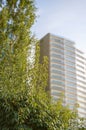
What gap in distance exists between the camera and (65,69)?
2454 inches

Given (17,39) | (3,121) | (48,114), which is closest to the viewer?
(3,121)

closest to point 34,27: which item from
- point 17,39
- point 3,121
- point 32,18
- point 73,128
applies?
point 32,18

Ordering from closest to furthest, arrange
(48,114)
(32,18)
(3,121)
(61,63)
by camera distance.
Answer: (3,121) < (48,114) < (32,18) < (61,63)

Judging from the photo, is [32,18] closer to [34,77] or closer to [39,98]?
[34,77]

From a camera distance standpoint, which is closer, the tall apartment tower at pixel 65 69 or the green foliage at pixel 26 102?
the green foliage at pixel 26 102

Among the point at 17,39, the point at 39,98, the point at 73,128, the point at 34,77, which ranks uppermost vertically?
the point at 17,39

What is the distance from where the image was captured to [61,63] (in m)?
61.9

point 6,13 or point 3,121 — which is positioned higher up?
point 6,13

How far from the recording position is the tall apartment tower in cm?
5897

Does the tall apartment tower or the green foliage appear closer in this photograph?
the green foliage

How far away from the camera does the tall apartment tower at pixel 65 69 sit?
59.0 m

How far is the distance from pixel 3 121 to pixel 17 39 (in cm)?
343

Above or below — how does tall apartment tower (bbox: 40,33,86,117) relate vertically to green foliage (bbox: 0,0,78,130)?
above

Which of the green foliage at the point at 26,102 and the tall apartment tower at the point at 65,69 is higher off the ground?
the tall apartment tower at the point at 65,69
